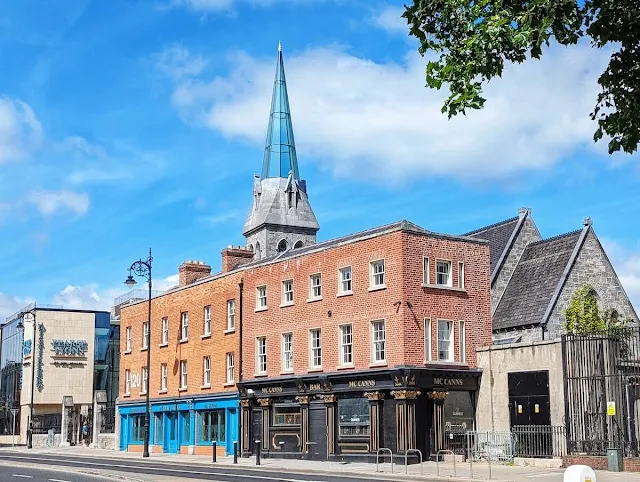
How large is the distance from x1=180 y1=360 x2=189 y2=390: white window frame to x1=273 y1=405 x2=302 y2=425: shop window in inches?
366

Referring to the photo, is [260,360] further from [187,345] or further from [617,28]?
[617,28]

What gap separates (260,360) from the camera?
42469 millimetres

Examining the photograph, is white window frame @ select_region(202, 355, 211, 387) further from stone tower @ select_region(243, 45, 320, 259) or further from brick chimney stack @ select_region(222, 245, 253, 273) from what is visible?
stone tower @ select_region(243, 45, 320, 259)

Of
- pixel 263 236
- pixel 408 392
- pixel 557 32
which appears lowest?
pixel 408 392

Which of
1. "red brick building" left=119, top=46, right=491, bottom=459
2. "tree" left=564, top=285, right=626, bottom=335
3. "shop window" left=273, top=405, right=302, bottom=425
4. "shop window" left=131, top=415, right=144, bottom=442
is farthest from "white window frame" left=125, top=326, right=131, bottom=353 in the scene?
"tree" left=564, top=285, right=626, bottom=335

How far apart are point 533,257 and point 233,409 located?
16.2 metres

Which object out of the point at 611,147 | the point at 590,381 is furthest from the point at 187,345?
the point at 611,147

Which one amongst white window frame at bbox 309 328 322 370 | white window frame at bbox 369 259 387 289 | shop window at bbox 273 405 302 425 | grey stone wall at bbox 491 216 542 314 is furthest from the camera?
grey stone wall at bbox 491 216 542 314

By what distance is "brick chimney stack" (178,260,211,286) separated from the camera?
173 feet

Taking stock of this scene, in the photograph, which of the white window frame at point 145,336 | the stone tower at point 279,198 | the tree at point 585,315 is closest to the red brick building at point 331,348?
the white window frame at point 145,336

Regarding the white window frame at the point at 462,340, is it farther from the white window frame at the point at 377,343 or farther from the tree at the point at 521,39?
the tree at the point at 521,39

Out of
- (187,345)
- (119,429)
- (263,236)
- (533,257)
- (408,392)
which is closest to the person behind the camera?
(408,392)

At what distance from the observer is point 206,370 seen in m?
46.8

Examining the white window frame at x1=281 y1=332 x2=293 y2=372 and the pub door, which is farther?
the white window frame at x1=281 y1=332 x2=293 y2=372
